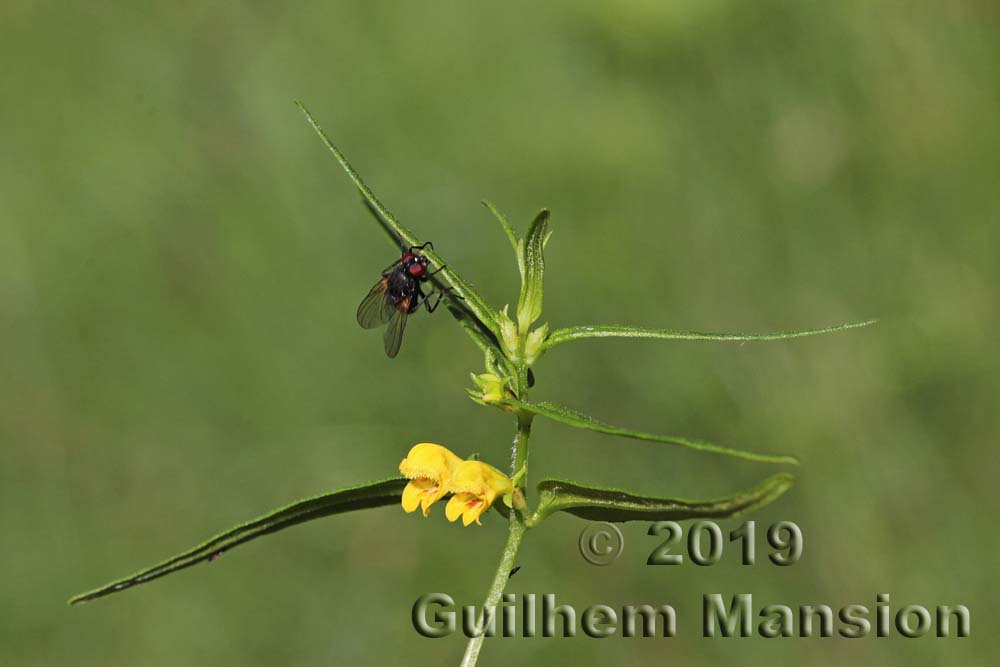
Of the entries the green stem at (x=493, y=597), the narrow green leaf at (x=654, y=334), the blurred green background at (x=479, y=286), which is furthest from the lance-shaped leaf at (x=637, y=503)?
the blurred green background at (x=479, y=286)

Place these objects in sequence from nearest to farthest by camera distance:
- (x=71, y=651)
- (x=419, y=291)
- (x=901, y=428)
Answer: (x=419, y=291), (x=71, y=651), (x=901, y=428)

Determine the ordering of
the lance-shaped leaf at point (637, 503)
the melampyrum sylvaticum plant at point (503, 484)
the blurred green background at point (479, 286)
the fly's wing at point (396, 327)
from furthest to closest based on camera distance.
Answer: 1. the blurred green background at point (479, 286)
2. the fly's wing at point (396, 327)
3. the melampyrum sylvaticum plant at point (503, 484)
4. the lance-shaped leaf at point (637, 503)

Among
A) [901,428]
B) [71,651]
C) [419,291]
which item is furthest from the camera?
[901,428]

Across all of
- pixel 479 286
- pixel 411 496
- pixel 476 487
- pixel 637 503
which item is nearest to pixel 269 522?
pixel 411 496

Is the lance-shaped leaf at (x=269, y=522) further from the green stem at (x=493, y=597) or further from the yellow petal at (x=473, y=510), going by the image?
the green stem at (x=493, y=597)

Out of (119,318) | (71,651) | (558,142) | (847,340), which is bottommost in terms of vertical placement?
(71,651)

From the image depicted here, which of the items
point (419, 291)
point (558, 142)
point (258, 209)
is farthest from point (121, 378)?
point (419, 291)

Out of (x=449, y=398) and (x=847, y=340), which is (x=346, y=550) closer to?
(x=449, y=398)
